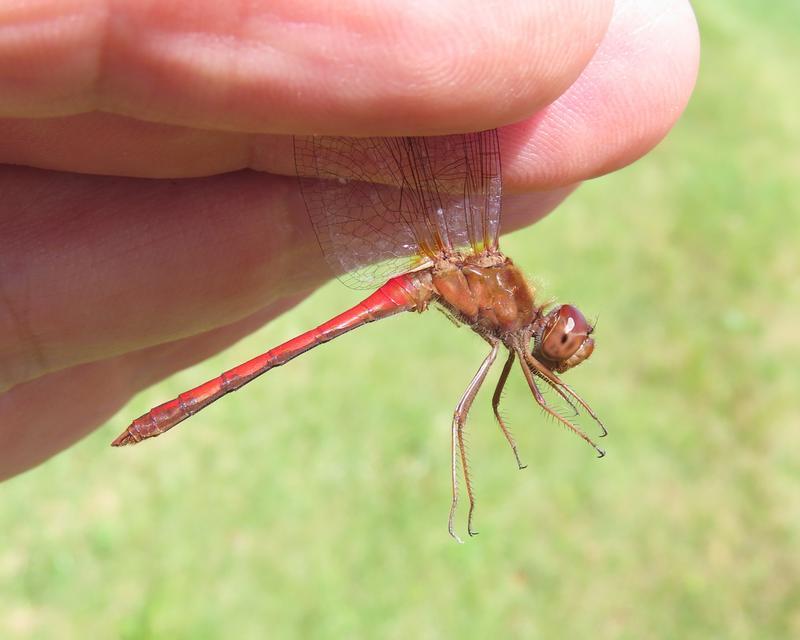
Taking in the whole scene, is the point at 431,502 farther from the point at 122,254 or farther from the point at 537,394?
the point at 122,254

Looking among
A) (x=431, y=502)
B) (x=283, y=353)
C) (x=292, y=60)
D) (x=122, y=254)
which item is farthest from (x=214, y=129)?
(x=431, y=502)

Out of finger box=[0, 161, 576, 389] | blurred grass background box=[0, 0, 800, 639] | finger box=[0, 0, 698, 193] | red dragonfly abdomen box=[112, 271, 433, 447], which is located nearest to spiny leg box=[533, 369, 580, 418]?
red dragonfly abdomen box=[112, 271, 433, 447]

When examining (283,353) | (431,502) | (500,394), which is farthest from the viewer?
(431,502)

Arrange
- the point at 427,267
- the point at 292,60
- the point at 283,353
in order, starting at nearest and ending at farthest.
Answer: the point at 292,60
the point at 283,353
the point at 427,267

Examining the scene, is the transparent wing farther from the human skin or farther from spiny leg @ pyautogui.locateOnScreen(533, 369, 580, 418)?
spiny leg @ pyautogui.locateOnScreen(533, 369, 580, 418)

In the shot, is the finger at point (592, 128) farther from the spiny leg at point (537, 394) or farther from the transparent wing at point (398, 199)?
the spiny leg at point (537, 394)

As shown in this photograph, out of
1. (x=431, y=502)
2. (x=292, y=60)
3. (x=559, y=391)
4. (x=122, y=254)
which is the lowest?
(x=431, y=502)

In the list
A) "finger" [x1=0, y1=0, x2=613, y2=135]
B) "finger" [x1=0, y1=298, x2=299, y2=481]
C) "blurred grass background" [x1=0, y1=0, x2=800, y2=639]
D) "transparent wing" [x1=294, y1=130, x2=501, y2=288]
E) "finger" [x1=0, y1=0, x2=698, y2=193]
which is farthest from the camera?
"blurred grass background" [x1=0, y1=0, x2=800, y2=639]
